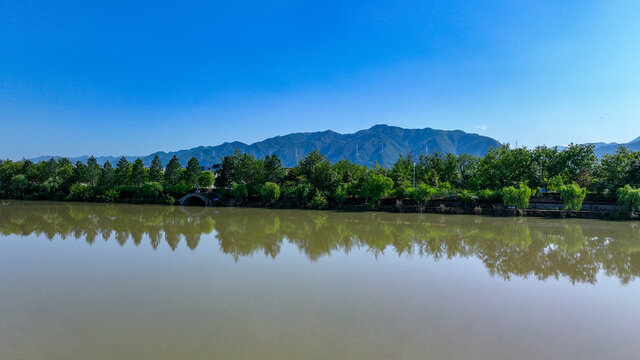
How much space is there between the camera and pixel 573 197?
27016 millimetres

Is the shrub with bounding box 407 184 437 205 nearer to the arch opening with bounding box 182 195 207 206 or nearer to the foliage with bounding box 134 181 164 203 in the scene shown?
the arch opening with bounding box 182 195 207 206

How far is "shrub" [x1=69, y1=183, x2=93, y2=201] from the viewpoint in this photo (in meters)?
41.8

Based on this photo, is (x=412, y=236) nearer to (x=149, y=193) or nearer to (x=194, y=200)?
(x=194, y=200)

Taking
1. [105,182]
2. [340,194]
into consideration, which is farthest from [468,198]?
→ [105,182]

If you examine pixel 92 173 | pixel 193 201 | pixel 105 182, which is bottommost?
pixel 193 201

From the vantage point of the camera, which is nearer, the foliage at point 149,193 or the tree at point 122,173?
the foliage at point 149,193

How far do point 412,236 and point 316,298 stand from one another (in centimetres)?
1196

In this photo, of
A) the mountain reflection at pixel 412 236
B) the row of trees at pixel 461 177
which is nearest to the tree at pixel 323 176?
the row of trees at pixel 461 177

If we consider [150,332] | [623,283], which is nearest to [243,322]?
[150,332]

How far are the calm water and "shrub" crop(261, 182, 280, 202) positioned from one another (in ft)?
59.8

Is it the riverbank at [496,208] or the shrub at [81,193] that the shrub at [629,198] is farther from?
the shrub at [81,193]

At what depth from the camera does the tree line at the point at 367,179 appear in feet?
95.5

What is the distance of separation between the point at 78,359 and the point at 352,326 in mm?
4839

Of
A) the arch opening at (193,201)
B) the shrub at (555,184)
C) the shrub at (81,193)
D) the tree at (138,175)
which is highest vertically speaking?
the tree at (138,175)
